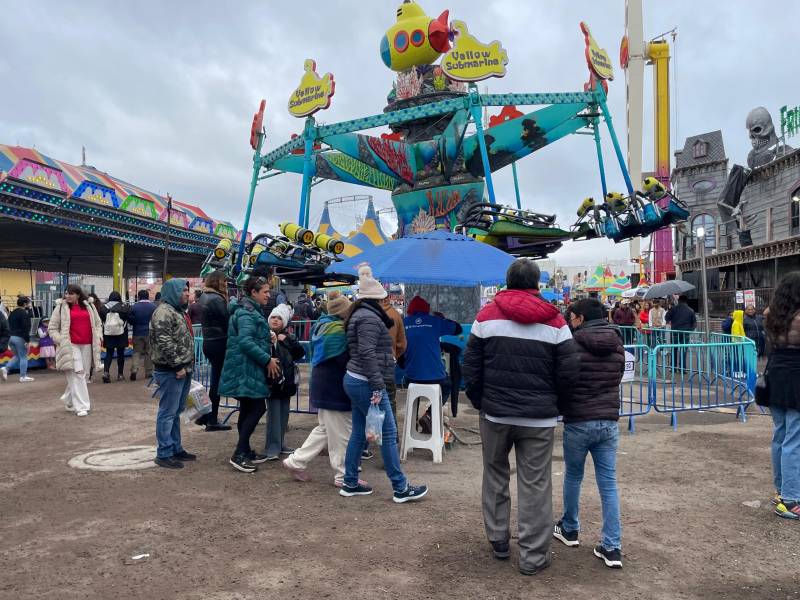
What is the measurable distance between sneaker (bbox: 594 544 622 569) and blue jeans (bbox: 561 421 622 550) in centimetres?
3

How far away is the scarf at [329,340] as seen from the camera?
5164 mm

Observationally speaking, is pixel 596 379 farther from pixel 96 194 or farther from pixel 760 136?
pixel 760 136

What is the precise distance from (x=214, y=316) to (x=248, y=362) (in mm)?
1361

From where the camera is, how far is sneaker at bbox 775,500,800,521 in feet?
14.9

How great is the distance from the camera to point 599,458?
12.6 ft

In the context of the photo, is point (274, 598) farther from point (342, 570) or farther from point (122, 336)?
point (122, 336)

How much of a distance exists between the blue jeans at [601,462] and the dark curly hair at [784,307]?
1.90 m

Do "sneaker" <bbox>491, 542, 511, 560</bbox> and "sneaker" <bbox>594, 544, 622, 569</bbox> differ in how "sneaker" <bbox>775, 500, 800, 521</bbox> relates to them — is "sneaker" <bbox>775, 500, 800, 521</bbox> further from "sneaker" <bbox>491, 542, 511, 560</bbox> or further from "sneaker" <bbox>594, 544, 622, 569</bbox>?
"sneaker" <bbox>491, 542, 511, 560</bbox>

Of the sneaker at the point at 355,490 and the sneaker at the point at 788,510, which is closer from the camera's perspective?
the sneaker at the point at 788,510

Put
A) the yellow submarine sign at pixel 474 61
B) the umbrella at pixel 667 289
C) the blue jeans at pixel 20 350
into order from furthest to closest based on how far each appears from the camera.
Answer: the umbrella at pixel 667 289, the yellow submarine sign at pixel 474 61, the blue jeans at pixel 20 350

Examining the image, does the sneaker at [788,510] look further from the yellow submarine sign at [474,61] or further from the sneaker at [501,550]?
the yellow submarine sign at [474,61]

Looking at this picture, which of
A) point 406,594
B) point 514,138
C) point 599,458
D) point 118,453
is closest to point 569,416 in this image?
point 599,458

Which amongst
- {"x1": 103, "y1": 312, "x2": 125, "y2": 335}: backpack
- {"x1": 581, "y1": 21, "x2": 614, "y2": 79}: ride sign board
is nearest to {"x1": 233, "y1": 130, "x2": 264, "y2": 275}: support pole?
{"x1": 103, "y1": 312, "x2": 125, "y2": 335}: backpack

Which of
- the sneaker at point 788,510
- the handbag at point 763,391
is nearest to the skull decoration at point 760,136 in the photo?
the handbag at point 763,391
